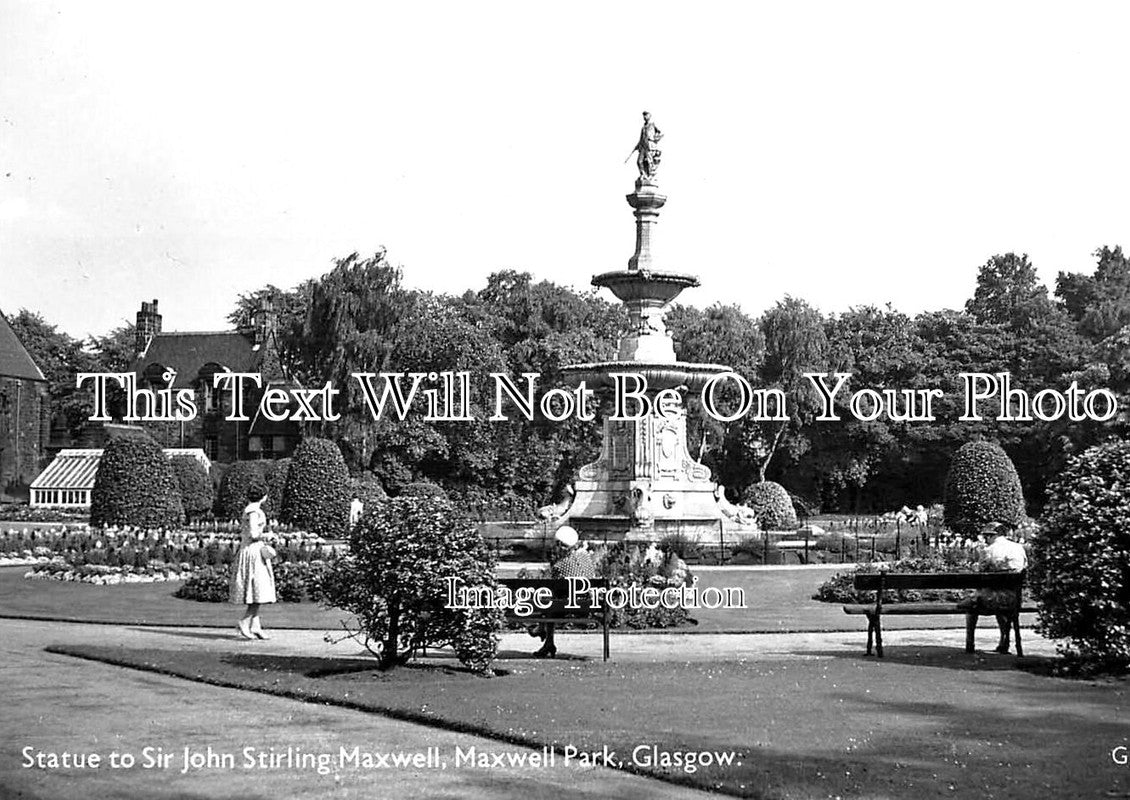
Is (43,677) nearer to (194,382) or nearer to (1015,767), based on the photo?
(1015,767)

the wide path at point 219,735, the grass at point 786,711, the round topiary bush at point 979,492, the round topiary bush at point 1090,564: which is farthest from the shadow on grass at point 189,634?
the round topiary bush at point 979,492

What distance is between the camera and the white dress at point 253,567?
1781 centimetres

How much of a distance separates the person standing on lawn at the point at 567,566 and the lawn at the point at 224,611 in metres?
2.81

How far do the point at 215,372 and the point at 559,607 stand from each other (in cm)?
6624

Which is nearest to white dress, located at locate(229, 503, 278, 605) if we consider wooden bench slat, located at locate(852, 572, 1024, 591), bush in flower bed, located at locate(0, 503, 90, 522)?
wooden bench slat, located at locate(852, 572, 1024, 591)

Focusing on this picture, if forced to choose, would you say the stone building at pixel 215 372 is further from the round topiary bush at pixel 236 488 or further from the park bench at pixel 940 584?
the park bench at pixel 940 584

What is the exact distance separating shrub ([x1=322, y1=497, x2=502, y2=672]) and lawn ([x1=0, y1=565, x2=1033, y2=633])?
4.95 metres

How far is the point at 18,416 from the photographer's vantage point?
70750 millimetres

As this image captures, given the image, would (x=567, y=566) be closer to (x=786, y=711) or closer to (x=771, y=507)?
(x=786, y=711)

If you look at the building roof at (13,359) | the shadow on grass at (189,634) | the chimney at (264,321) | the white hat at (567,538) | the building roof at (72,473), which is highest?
the chimney at (264,321)

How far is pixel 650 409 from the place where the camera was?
3653 cm

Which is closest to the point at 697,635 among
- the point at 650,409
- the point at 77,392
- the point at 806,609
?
the point at 806,609

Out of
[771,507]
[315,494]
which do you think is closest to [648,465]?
[771,507]

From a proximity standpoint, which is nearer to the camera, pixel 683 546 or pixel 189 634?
pixel 189 634
